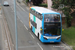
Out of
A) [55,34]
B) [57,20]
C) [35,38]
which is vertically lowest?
[35,38]

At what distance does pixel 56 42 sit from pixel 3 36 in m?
7.54

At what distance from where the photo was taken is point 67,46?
65.5ft

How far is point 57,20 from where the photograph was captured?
64.0ft

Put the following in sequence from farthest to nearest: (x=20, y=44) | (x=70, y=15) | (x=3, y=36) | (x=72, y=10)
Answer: (x=72, y=10) < (x=70, y=15) < (x=3, y=36) < (x=20, y=44)

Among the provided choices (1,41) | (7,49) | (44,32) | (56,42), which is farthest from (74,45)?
(1,41)

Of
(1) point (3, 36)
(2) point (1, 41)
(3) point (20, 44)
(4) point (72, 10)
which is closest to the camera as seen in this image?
(3) point (20, 44)

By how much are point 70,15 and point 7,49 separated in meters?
13.7

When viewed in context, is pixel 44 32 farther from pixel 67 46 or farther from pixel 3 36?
pixel 3 36

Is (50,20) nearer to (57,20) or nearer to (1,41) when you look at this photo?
(57,20)

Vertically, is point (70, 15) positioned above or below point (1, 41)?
above

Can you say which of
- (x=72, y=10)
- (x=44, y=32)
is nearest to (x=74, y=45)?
(x=44, y=32)

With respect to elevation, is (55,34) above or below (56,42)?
above

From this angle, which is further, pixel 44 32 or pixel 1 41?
pixel 1 41

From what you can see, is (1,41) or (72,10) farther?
(72,10)
